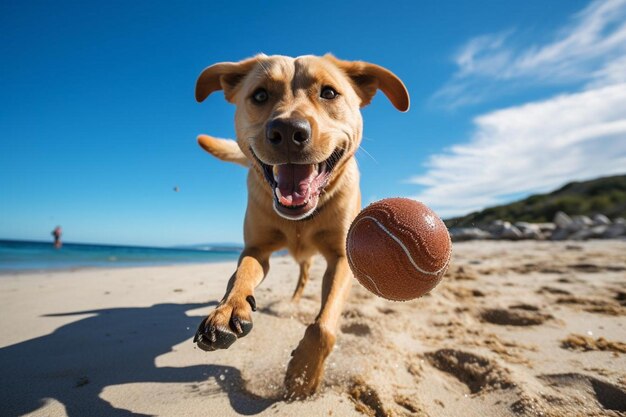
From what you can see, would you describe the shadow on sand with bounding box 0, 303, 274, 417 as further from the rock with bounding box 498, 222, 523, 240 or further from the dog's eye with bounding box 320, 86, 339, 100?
the rock with bounding box 498, 222, 523, 240

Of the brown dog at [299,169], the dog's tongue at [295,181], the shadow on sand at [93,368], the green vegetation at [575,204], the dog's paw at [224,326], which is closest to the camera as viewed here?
the dog's paw at [224,326]

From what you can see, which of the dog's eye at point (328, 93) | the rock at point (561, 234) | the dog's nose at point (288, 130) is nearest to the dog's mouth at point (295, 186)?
the dog's nose at point (288, 130)

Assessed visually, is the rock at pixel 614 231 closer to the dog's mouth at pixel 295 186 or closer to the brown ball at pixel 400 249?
the brown ball at pixel 400 249

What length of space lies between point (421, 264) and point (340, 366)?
84 cm

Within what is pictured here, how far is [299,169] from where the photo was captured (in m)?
2.36

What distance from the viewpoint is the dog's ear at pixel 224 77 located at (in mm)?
3041

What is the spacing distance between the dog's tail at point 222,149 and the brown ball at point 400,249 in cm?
234

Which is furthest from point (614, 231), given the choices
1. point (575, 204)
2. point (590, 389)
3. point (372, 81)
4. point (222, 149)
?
point (575, 204)

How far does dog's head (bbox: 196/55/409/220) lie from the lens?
217 centimetres

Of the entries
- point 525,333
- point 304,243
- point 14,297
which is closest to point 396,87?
point 304,243

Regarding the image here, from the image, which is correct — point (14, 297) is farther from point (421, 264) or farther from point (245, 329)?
point (421, 264)

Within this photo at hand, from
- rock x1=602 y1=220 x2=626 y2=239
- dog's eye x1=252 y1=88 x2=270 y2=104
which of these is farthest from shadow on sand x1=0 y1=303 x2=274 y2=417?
rock x1=602 y1=220 x2=626 y2=239

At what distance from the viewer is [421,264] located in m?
1.81

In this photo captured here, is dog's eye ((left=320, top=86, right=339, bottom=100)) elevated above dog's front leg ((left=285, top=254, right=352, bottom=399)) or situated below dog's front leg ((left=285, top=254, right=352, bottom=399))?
above
